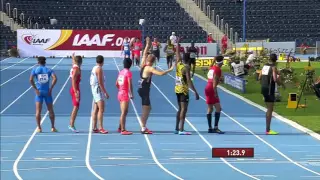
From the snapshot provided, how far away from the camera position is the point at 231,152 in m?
13.3

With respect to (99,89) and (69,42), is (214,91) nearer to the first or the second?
(99,89)

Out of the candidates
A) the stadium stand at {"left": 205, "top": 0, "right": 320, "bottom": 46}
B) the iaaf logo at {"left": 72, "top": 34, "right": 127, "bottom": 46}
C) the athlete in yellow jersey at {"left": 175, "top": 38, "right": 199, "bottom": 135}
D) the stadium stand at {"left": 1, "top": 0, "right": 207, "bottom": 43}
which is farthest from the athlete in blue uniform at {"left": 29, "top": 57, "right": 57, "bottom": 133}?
the stadium stand at {"left": 205, "top": 0, "right": 320, "bottom": 46}

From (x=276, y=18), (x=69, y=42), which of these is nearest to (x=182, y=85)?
(x=69, y=42)

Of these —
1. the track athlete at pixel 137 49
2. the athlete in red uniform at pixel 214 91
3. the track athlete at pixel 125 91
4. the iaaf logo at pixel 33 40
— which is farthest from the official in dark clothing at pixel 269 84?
the iaaf logo at pixel 33 40

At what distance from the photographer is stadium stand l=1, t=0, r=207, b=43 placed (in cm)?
5653

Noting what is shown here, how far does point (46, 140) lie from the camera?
15.0 meters

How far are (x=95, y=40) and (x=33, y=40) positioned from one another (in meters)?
3.85

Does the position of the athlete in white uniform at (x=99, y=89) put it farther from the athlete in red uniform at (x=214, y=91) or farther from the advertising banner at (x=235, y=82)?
the advertising banner at (x=235, y=82)

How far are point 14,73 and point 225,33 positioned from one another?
2566 cm

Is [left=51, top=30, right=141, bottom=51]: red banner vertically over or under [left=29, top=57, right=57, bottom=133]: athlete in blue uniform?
under

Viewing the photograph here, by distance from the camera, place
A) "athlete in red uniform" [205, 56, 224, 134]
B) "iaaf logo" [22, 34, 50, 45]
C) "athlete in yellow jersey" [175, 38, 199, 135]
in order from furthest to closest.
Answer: "iaaf logo" [22, 34, 50, 45] < "athlete in red uniform" [205, 56, 224, 134] < "athlete in yellow jersey" [175, 38, 199, 135]

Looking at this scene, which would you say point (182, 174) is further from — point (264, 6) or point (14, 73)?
point (264, 6)

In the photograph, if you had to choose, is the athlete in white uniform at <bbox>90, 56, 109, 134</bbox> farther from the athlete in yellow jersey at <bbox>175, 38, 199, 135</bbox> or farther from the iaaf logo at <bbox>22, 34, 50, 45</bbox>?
the iaaf logo at <bbox>22, 34, 50, 45</bbox>

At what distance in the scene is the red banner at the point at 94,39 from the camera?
49.4 meters
